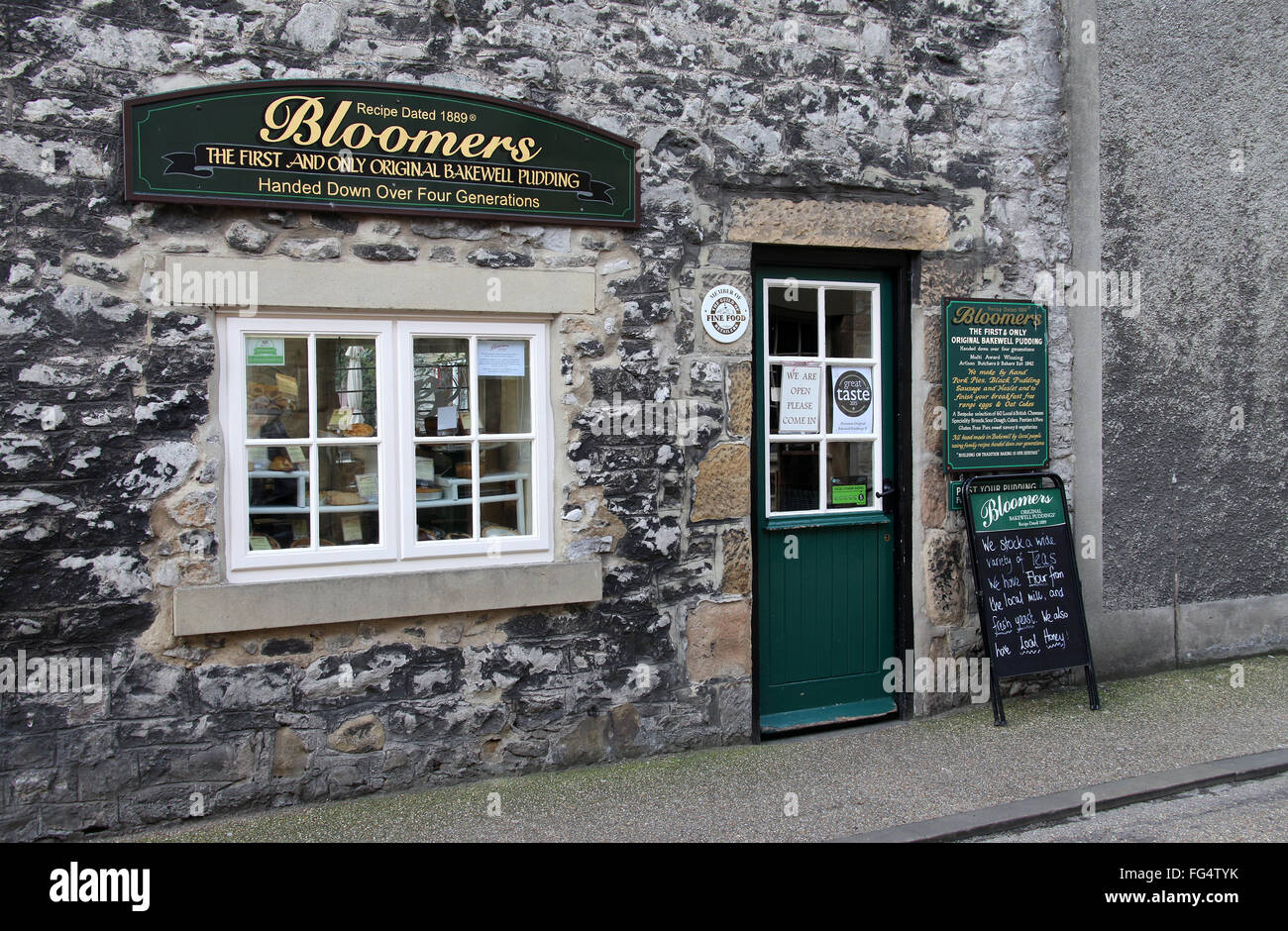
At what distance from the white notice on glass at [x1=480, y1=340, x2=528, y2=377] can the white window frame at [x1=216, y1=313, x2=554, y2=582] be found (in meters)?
0.04

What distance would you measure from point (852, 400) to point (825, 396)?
17cm

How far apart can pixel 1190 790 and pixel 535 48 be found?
4.64 metres

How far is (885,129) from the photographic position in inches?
215

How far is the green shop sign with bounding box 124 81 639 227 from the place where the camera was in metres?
4.20

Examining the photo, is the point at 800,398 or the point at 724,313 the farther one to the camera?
the point at 800,398

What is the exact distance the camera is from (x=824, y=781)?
4695 millimetres

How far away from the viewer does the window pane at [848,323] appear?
5.63 metres

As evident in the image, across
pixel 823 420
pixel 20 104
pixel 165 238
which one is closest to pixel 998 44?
pixel 823 420

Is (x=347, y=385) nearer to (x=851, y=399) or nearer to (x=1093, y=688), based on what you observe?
(x=851, y=399)

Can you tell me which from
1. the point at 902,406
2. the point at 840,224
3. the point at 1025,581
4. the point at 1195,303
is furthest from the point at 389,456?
the point at 1195,303

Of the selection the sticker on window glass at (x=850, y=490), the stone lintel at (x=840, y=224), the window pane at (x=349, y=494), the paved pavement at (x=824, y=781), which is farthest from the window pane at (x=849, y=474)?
the window pane at (x=349, y=494)

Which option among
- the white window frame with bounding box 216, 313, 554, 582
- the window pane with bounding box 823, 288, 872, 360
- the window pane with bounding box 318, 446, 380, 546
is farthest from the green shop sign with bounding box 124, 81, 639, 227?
the window pane with bounding box 823, 288, 872, 360

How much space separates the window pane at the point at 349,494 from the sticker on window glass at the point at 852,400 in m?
2.54

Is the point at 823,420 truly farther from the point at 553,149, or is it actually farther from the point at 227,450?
the point at 227,450
